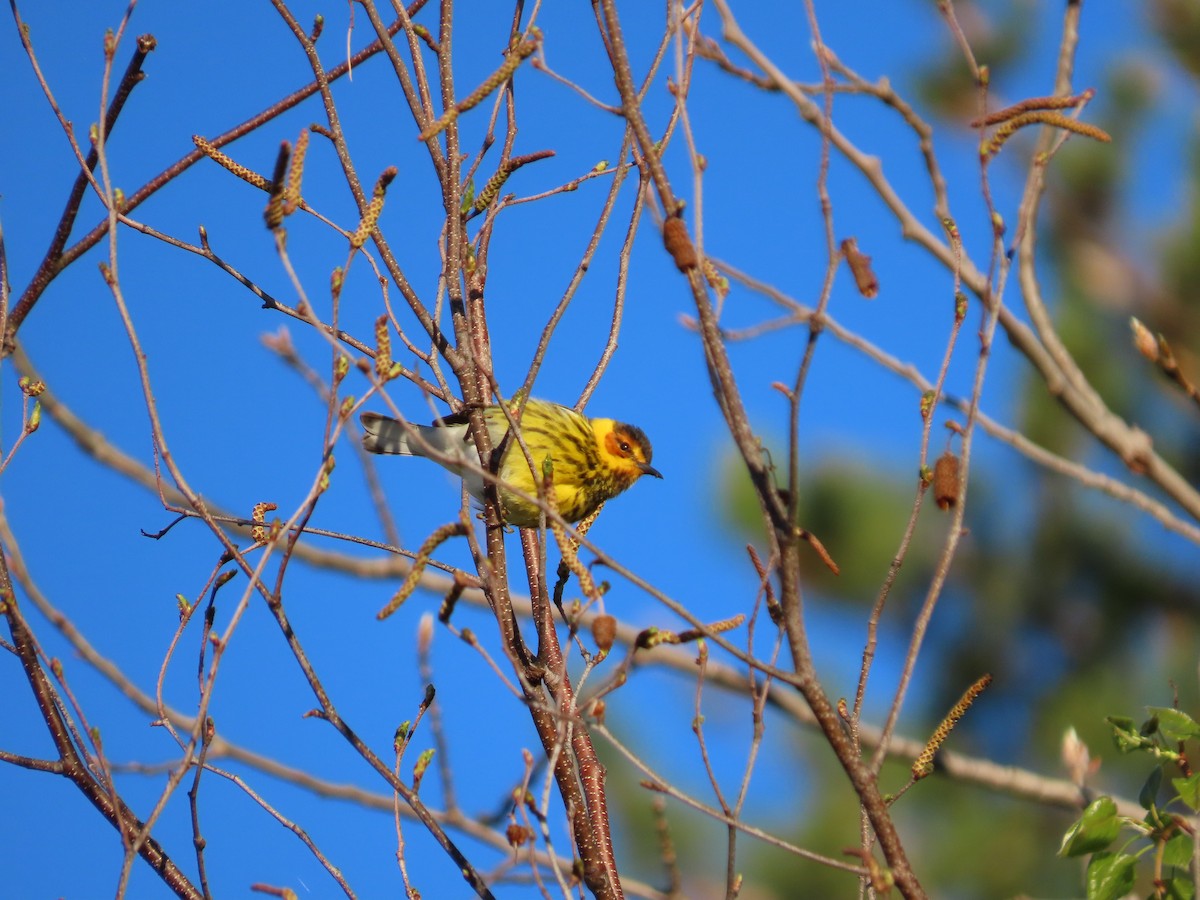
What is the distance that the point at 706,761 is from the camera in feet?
7.45

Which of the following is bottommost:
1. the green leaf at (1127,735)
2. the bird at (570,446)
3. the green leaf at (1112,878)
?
the green leaf at (1112,878)

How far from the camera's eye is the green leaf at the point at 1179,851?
229 cm

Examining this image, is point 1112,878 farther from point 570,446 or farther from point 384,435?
point 384,435

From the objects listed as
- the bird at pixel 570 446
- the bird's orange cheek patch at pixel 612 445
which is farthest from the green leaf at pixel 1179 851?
the bird's orange cheek patch at pixel 612 445

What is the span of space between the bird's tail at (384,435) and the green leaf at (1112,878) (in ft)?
10.1

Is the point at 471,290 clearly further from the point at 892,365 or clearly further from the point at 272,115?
the point at 892,365

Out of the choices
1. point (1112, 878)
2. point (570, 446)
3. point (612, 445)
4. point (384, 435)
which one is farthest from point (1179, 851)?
point (384, 435)

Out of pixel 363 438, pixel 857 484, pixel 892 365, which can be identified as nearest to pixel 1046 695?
pixel 857 484

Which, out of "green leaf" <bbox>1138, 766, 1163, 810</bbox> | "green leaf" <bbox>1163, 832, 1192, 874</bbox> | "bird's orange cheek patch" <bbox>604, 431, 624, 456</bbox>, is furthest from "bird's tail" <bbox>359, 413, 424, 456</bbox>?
"green leaf" <bbox>1163, 832, 1192, 874</bbox>

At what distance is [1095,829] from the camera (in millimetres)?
2402

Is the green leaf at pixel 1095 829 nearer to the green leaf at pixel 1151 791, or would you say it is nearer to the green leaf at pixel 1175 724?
the green leaf at pixel 1151 791

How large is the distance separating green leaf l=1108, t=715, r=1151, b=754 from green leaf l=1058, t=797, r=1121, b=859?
136 millimetres

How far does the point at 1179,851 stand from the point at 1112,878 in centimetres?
13

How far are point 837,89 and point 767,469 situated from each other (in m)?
1.40
